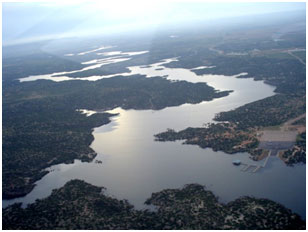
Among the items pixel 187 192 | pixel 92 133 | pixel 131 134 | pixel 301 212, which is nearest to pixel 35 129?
pixel 92 133

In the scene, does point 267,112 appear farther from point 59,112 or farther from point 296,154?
point 59,112

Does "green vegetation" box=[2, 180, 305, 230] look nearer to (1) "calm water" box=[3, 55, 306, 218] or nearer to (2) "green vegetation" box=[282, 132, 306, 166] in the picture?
(1) "calm water" box=[3, 55, 306, 218]

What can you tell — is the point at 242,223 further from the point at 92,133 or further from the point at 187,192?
the point at 92,133

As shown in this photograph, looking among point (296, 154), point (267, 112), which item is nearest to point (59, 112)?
point (267, 112)

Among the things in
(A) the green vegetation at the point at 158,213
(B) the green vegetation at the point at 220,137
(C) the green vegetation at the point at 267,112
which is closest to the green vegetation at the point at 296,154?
(B) the green vegetation at the point at 220,137

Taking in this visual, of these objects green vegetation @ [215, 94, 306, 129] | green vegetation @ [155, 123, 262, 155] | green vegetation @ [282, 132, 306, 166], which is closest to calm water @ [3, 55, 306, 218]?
green vegetation @ [282, 132, 306, 166]

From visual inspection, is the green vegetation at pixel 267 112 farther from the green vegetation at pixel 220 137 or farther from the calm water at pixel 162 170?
the calm water at pixel 162 170
